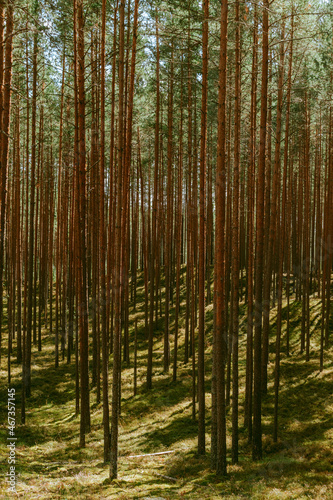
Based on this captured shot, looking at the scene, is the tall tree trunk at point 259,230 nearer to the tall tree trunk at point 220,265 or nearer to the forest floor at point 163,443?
the forest floor at point 163,443

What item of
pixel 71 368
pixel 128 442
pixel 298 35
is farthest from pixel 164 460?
pixel 298 35

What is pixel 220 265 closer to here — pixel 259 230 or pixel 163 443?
Result: pixel 259 230

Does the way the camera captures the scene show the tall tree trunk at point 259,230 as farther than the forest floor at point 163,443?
Yes

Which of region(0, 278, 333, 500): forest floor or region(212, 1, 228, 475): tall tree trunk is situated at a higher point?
region(212, 1, 228, 475): tall tree trunk

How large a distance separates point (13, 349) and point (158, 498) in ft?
41.8

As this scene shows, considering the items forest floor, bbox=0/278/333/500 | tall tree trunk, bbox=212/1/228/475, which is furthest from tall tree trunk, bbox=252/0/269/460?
tall tree trunk, bbox=212/1/228/475

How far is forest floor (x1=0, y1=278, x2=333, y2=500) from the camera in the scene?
25.5ft

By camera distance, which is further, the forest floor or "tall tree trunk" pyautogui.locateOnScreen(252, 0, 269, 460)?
"tall tree trunk" pyautogui.locateOnScreen(252, 0, 269, 460)

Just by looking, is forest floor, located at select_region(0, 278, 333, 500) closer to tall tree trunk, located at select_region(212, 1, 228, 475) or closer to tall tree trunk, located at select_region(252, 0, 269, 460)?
tall tree trunk, located at select_region(252, 0, 269, 460)

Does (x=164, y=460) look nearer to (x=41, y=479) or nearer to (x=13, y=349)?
(x=41, y=479)

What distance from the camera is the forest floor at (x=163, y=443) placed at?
777 centimetres

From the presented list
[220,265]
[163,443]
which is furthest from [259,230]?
[163,443]

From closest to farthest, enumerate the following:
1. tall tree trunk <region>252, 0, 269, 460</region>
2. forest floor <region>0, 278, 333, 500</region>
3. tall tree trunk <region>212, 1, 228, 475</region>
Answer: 1. tall tree trunk <region>212, 1, 228, 475</region>
2. forest floor <region>0, 278, 333, 500</region>
3. tall tree trunk <region>252, 0, 269, 460</region>

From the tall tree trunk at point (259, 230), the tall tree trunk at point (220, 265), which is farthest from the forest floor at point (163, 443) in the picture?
the tall tree trunk at point (220, 265)
